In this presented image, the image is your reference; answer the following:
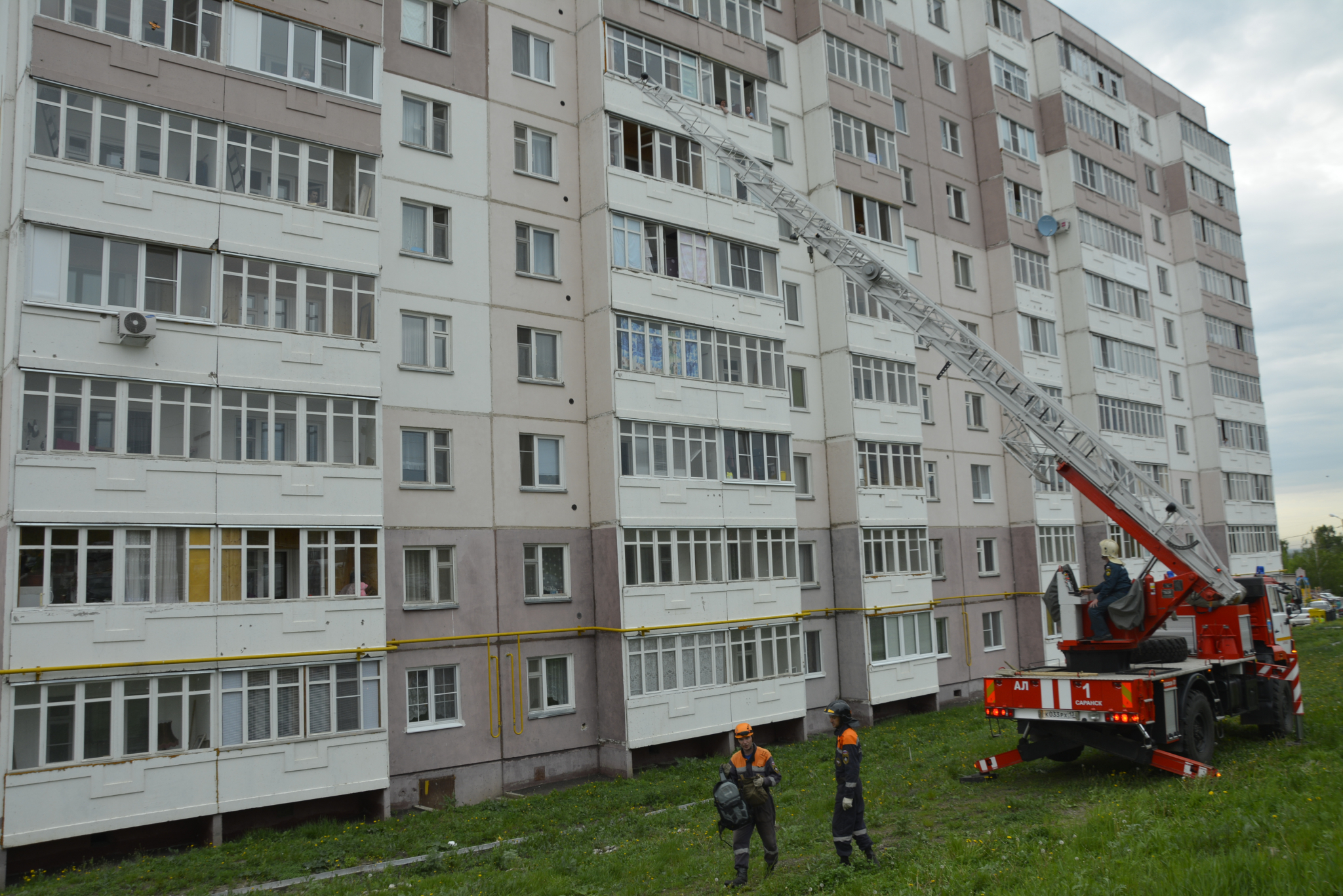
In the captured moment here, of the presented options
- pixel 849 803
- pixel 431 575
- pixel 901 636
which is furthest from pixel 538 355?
pixel 849 803

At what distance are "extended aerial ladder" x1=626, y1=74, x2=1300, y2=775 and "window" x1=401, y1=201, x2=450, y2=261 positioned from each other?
9107mm

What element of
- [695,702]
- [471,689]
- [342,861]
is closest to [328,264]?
[471,689]

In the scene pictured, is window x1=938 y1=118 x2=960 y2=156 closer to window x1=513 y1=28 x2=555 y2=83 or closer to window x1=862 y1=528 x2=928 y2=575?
window x1=862 y1=528 x2=928 y2=575

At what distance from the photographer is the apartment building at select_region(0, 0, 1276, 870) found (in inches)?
645

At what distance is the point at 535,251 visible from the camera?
2400cm

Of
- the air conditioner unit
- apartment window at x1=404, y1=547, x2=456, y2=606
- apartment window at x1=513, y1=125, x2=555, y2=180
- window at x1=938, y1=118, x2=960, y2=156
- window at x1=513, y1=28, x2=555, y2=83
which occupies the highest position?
window at x1=938, y1=118, x2=960, y2=156

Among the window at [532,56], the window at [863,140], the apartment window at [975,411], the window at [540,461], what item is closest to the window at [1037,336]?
the apartment window at [975,411]

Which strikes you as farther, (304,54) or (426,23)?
(426,23)

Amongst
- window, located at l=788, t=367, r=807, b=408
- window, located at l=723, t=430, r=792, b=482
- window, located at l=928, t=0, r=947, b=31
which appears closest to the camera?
window, located at l=723, t=430, r=792, b=482

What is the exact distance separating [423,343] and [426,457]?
266 centimetres

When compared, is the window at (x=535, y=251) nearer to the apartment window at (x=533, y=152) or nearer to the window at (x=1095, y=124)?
the apartment window at (x=533, y=152)

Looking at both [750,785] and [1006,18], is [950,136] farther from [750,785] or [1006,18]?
[750,785]

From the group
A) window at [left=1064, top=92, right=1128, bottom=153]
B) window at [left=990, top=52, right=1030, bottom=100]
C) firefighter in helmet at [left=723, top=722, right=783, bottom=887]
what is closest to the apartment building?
window at [left=990, top=52, right=1030, bottom=100]

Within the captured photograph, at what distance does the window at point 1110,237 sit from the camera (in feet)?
130
